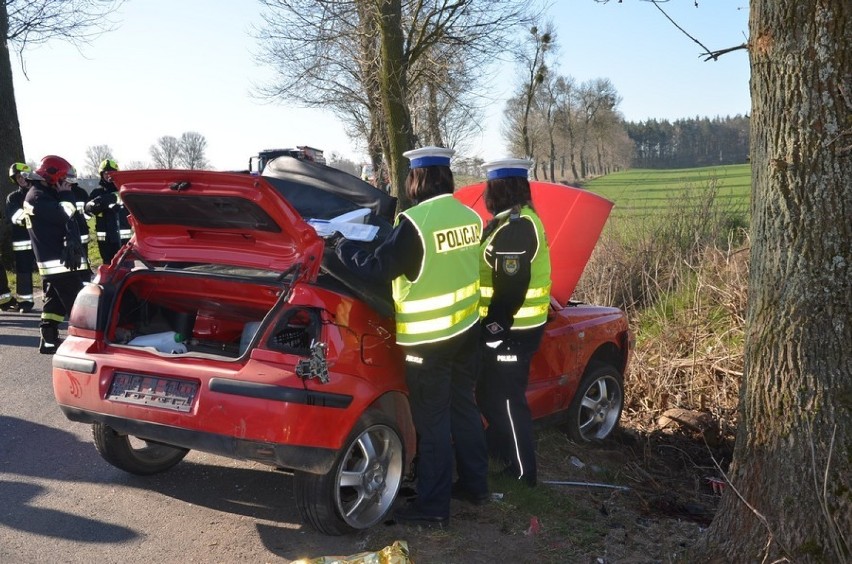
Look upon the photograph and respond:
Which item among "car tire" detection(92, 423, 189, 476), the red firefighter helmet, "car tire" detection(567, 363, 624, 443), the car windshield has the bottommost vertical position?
"car tire" detection(567, 363, 624, 443)

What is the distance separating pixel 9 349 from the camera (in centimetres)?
836

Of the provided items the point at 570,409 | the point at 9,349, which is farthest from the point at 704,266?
the point at 9,349

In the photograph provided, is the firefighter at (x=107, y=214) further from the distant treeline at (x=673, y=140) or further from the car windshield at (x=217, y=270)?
the distant treeline at (x=673, y=140)

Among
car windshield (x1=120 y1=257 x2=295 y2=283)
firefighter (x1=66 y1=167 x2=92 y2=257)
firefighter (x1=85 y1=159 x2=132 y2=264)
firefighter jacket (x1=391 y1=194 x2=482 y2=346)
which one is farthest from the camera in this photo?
firefighter (x1=85 y1=159 x2=132 y2=264)

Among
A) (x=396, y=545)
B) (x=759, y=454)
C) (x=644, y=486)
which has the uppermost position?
(x=759, y=454)

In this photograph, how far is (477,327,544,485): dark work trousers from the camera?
4832mm

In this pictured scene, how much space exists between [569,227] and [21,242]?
814 cm

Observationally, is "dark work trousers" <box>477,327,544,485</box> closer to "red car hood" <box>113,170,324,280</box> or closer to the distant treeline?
"red car hood" <box>113,170,324,280</box>

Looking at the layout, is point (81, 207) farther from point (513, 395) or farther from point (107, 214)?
point (513, 395)

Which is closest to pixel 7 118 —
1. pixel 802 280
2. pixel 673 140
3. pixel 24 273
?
pixel 24 273

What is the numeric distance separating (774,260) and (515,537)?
1.98 m

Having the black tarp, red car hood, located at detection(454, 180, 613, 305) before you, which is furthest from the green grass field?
the black tarp

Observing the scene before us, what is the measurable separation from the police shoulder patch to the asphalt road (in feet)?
5.46

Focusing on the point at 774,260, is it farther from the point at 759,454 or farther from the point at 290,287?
the point at 290,287
